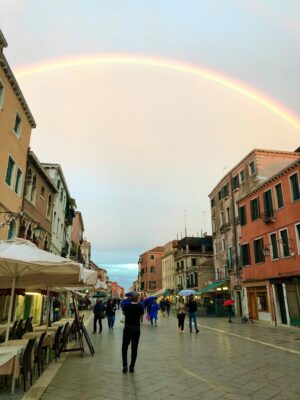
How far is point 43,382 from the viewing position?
6.73 meters

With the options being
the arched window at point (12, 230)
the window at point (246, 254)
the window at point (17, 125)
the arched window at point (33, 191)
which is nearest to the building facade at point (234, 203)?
the window at point (246, 254)

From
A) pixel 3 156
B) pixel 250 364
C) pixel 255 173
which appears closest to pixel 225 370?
pixel 250 364

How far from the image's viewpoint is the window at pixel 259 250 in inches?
966

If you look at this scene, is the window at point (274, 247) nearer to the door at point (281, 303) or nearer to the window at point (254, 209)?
the door at point (281, 303)

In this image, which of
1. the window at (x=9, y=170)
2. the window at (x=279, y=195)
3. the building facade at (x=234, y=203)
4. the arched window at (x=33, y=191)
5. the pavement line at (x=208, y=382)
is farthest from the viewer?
the building facade at (x=234, y=203)

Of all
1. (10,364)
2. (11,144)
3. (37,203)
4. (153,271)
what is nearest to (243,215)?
(37,203)

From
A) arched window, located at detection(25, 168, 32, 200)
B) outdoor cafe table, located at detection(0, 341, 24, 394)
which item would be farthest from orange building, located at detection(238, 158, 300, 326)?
outdoor cafe table, located at detection(0, 341, 24, 394)

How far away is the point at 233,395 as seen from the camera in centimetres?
578

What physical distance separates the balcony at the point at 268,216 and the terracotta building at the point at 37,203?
1479 centimetres

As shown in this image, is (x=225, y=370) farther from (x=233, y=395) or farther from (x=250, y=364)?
(x=233, y=395)

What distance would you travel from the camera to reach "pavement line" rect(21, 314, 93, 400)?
5738 mm

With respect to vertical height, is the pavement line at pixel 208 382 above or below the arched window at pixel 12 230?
below

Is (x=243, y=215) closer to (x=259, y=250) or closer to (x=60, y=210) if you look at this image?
(x=259, y=250)

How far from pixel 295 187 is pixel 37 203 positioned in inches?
659
